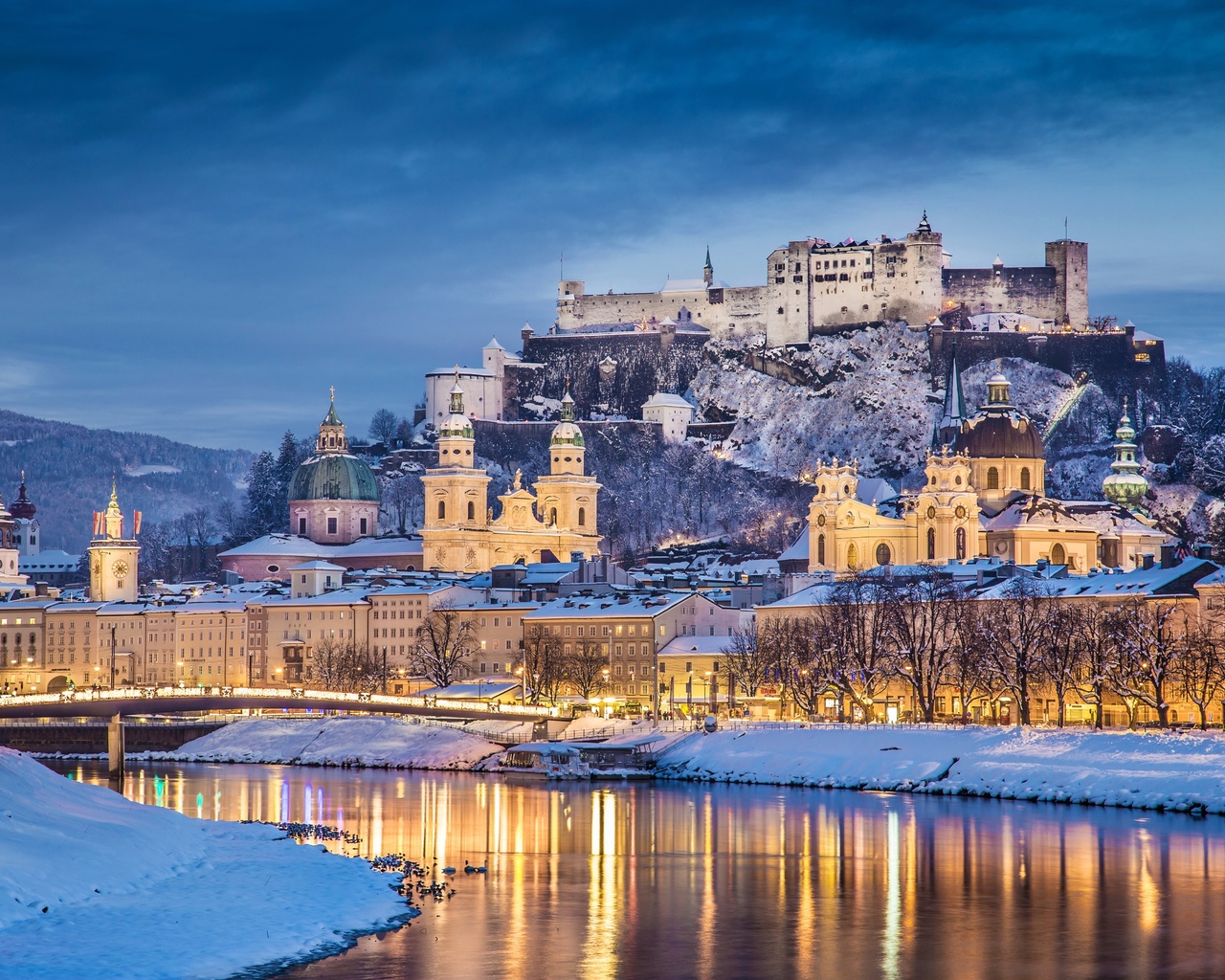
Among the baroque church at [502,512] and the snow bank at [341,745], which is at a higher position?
the baroque church at [502,512]

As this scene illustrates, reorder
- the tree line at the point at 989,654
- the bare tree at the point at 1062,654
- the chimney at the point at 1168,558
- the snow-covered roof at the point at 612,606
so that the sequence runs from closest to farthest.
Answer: the bare tree at the point at 1062,654
the tree line at the point at 989,654
the chimney at the point at 1168,558
the snow-covered roof at the point at 612,606

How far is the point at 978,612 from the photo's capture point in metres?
87.2

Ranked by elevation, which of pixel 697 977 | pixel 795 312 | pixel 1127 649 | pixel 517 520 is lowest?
pixel 697 977

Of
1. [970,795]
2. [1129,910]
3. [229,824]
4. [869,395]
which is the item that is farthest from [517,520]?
[1129,910]

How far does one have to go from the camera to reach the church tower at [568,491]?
144000 mm

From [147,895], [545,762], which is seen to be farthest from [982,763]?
[147,895]

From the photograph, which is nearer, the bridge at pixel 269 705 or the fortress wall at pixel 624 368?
the bridge at pixel 269 705

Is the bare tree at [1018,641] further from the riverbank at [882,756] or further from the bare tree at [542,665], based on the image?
the bare tree at [542,665]

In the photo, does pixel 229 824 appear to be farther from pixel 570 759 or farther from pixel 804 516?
pixel 804 516

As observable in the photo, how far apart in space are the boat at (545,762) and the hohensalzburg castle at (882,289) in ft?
296

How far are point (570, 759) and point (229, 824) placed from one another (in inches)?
953

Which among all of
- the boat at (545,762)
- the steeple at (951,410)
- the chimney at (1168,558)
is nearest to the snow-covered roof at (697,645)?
the chimney at (1168,558)

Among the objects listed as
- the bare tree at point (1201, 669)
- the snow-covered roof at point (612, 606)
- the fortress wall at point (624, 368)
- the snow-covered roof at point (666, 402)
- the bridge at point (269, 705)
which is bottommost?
the bridge at point (269, 705)

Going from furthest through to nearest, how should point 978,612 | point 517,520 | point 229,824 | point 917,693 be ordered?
point 517,520
point 978,612
point 917,693
point 229,824
